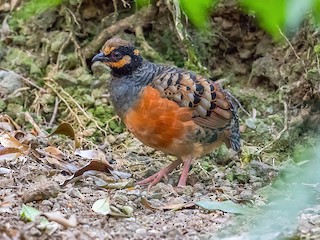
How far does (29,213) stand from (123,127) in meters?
2.59

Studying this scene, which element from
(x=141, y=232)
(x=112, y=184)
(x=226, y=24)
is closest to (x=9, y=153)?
(x=112, y=184)

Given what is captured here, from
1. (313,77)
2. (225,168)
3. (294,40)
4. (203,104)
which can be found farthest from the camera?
(294,40)

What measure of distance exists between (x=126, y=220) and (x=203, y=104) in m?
1.26

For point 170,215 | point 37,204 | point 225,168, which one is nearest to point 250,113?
point 225,168

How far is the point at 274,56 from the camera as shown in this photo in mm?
5500

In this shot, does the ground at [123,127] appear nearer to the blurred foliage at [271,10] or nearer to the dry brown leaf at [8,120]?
the dry brown leaf at [8,120]

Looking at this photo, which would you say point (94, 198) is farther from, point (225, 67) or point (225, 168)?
point (225, 67)

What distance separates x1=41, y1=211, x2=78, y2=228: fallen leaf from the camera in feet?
8.64

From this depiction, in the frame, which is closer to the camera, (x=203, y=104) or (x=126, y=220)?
(x=126, y=220)

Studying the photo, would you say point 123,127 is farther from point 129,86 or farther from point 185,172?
point 185,172

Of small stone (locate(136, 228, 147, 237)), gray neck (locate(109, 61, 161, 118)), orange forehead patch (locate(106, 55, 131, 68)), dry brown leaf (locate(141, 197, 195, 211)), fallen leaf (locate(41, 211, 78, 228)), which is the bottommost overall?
dry brown leaf (locate(141, 197, 195, 211))

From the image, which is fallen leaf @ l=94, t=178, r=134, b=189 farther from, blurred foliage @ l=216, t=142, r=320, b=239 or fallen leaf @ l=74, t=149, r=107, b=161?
blurred foliage @ l=216, t=142, r=320, b=239

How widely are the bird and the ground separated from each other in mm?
249

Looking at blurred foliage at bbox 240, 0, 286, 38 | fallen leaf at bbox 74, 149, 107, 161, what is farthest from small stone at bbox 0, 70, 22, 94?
blurred foliage at bbox 240, 0, 286, 38
